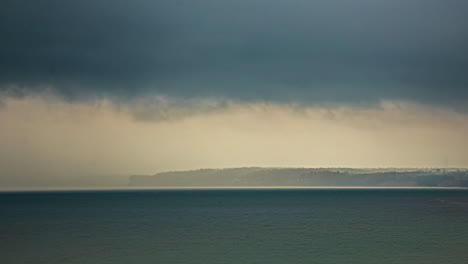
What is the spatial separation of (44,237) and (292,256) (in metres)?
47.8

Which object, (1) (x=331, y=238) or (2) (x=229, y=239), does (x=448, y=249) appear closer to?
(1) (x=331, y=238)

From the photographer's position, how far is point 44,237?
10131 centimetres

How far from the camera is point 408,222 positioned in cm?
13550

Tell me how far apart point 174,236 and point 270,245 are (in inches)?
855

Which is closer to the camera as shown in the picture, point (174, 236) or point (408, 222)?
point (174, 236)

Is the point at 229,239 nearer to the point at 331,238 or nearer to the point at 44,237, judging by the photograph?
the point at 331,238

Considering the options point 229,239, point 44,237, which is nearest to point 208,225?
point 229,239

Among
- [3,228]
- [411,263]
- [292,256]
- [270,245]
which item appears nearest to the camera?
[411,263]

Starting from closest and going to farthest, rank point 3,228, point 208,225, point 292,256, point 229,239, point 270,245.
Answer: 1. point 292,256
2. point 270,245
3. point 229,239
4. point 3,228
5. point 208,225

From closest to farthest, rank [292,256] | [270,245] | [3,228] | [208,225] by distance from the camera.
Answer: [292,256], [270,245], [3,228], [208,225]

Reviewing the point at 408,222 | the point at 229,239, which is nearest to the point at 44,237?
the point at 229,239

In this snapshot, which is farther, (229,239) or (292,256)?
(229,239)

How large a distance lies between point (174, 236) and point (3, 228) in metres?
40.3

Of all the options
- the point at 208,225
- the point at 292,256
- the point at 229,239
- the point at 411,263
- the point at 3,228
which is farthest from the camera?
the point at 208,225
